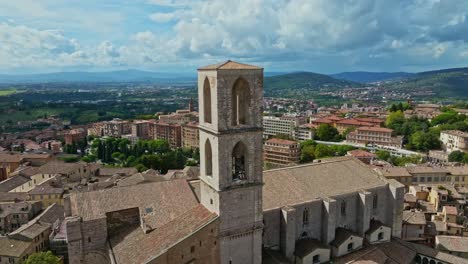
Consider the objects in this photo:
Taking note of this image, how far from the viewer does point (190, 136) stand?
129875mm

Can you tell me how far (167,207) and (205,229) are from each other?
5.49 meters

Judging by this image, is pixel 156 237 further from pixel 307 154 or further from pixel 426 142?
pixel 426 142

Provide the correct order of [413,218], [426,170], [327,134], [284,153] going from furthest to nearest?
[327,134], [284,153], [426,170], [413,218]

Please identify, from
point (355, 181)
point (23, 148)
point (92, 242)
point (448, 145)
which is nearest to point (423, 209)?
point (355, 181)

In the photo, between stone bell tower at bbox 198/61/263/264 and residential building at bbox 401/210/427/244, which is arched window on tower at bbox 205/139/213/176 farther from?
residential building at bbox 401/210/427/244

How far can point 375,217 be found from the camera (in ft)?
121

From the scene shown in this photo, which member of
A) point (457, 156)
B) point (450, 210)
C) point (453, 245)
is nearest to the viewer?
point (453, 245)

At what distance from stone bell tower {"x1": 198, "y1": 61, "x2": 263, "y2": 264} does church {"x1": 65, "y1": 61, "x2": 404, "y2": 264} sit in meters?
0.07

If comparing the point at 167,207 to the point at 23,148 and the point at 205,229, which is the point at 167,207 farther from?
the point at 23,148

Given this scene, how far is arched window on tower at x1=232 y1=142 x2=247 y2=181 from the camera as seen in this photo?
25767 millimetres

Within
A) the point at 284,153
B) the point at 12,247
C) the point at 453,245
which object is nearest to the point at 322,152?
the point at 284,153

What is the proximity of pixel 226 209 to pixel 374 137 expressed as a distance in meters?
99.0

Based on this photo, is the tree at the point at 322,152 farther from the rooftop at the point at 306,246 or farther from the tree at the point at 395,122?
the rooftop at the point at 306,246

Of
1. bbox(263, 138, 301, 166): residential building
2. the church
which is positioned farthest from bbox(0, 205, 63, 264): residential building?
bbox(263, 138, 301, 166): residential building
